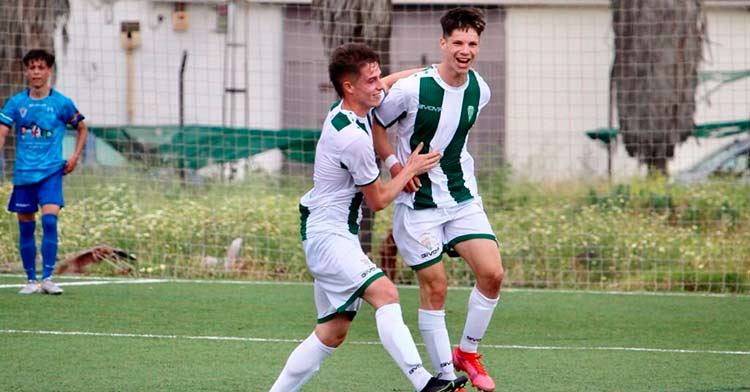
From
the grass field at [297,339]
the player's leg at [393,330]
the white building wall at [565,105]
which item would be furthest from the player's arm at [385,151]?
the white building wall at [565,105]

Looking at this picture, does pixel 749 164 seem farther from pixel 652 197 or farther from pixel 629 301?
pixel 629 301

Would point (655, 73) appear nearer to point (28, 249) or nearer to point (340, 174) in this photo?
point (28, 249)

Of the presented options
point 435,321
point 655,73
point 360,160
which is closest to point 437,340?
point 435,321

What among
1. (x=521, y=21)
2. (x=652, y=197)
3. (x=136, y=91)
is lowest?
(x=652, y=197)

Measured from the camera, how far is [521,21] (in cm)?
1720

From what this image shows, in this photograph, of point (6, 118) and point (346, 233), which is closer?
point (346, 233)

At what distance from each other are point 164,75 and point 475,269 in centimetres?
847

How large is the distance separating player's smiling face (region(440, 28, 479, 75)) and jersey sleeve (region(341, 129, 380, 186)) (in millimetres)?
1140

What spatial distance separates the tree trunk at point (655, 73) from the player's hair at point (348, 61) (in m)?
8.15

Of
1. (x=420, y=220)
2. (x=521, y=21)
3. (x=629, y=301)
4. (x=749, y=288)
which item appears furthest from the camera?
(x=521, y=21)

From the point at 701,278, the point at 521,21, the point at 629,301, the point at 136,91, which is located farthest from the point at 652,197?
the point at 136,91

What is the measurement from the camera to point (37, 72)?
10.3 meters

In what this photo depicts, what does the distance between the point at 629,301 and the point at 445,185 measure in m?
4.55

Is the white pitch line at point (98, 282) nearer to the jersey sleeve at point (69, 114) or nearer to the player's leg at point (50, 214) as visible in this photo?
the player's leg at point (50, 214)
